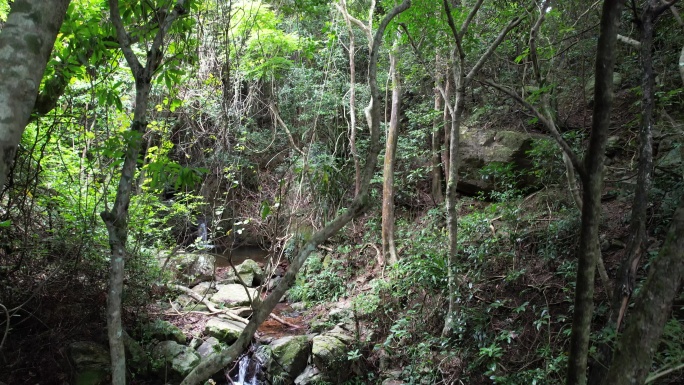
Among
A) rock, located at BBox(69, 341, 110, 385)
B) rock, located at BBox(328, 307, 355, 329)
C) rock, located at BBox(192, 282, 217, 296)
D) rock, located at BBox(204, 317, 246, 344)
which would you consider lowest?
rock, located at BBox(328, 307, 355, 329)

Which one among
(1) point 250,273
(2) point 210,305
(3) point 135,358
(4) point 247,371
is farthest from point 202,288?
(3) point 135,358

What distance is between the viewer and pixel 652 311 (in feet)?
6.95

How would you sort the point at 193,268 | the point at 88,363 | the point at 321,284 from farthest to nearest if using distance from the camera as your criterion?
the point at 193,268, the point at 321,284, the point at 88,363

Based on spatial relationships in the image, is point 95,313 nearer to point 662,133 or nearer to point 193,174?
point 193,174

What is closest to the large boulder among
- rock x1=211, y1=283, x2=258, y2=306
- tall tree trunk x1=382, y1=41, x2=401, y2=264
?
tall tree trunk x1=382, y1=41, x2=401, y2=264

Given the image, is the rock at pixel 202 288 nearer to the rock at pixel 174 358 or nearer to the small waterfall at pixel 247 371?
the small waterfall at pixel 247 371

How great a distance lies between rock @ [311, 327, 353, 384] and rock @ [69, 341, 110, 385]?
3.05 metres

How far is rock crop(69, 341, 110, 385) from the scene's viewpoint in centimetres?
526

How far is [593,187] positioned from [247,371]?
21.1ft

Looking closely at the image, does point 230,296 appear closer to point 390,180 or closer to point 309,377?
point 309,377

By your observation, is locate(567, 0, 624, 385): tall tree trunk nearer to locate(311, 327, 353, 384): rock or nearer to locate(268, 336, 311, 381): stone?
locate(311, 327, 353, 384): rock

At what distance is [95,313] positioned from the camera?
5.74m

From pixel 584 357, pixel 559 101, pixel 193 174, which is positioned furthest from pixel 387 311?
pixel 559 101

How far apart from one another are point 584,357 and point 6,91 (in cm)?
311
